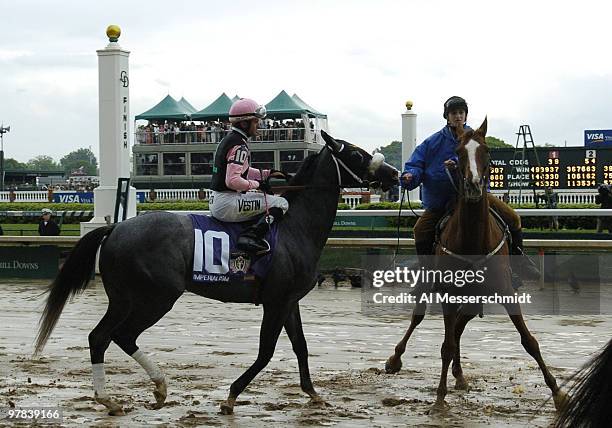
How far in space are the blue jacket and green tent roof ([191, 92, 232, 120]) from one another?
Result: 34694mm

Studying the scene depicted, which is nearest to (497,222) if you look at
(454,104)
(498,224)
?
(498,224)

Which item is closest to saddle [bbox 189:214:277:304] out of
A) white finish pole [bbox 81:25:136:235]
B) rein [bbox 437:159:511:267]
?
rein [bbox 437:159:511:267]

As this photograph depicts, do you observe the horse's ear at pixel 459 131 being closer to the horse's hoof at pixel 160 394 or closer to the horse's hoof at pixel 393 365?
the horse's hoof at pixel 393 365

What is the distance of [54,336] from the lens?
9.50m

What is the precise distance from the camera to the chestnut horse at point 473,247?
19.8 feet

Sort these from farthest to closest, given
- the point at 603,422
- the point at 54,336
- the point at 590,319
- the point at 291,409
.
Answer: the point at 590,319
the point at 54,336
the point at 291,409
the point at 603,422

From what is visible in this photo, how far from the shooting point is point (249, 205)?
247 inches

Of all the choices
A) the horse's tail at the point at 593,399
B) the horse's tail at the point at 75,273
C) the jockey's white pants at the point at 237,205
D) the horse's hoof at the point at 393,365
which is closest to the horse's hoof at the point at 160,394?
the horse's tail at the point at 75,273

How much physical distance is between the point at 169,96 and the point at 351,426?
40451 mm

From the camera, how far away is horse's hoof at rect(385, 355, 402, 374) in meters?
7.33

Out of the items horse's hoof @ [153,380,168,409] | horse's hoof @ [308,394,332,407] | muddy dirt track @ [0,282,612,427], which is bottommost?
muddy dirt track @ [0,282,612,427]

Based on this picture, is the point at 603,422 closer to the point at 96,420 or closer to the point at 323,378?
the point at 96,420

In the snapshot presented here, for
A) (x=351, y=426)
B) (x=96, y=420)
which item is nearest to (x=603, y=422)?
(x=351, y=426)

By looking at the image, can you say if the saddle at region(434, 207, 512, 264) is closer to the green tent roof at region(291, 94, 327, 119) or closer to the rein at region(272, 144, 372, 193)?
the rein at region(272, 144, 372, 193)
